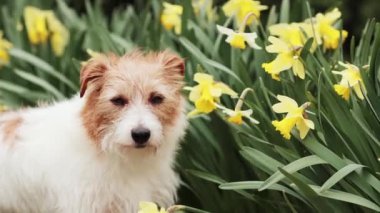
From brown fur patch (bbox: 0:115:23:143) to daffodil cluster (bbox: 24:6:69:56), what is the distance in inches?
56.7

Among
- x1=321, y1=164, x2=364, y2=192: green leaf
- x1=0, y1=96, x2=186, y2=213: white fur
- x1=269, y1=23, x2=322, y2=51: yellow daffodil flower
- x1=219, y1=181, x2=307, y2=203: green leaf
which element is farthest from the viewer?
x1=269, y1=23, x2=322, y2=51: yellow daffodil flower

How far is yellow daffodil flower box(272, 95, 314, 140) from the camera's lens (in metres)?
3.65

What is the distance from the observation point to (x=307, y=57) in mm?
4168

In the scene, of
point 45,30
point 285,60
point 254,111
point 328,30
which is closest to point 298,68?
point 285,60

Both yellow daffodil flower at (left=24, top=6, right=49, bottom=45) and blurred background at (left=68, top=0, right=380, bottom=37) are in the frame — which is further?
blurred background at (left=68, top=0, right=380, bottom=37)

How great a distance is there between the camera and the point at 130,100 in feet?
12.5

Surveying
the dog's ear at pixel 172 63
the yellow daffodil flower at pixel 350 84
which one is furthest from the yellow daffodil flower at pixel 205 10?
the yellow daffodil flower at pixel 350 84

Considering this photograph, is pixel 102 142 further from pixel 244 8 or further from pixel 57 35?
pixel 57 35

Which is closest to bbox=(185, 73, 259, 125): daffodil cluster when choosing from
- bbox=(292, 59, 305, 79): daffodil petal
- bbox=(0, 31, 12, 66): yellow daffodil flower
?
bbox=(292, 59, 305, 79): daffodil petal

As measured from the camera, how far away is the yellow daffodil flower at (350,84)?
3.79 m

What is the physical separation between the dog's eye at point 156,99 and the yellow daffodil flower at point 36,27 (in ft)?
6.43

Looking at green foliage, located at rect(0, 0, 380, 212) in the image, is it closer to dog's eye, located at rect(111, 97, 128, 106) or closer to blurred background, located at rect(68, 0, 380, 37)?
dog's eye, located at rect(111, 97, 128, 106)

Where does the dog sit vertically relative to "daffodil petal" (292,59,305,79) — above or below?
below

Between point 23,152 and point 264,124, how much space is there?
1.12m
